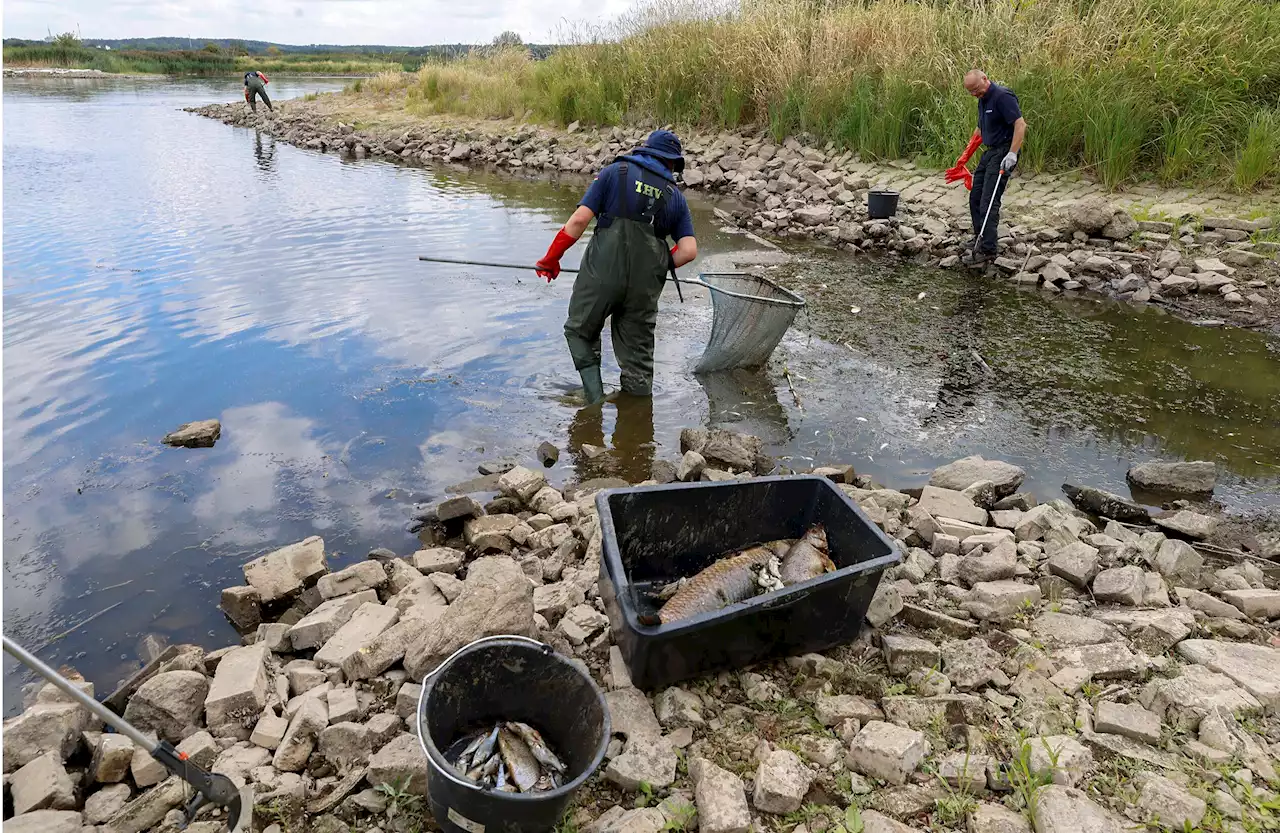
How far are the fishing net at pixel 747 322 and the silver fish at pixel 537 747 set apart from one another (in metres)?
3.84

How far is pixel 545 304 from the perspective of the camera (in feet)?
26.0

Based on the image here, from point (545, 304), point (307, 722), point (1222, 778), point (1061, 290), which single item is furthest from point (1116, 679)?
point (1061, 290)

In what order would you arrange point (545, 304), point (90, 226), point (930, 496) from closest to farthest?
point (930, 496) → point (545, 304) → point (90, 226)

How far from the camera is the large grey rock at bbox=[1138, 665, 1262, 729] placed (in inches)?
102

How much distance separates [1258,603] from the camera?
3.32 m

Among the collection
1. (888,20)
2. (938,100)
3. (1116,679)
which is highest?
(888,20)

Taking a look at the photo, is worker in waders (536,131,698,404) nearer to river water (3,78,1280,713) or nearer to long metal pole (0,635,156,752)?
river water (3,78,1280,713)

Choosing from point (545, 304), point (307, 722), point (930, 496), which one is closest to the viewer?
point (307, 722)

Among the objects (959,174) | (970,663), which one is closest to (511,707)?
(970,663)

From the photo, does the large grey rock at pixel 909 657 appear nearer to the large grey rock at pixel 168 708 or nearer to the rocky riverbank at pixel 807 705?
the rocky riverbank at pixel 807 705

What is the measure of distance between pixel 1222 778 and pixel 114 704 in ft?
12.5

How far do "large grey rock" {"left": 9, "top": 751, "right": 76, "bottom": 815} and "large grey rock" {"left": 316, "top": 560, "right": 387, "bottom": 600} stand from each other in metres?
1.26

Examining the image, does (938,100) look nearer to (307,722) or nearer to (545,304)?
(545,304)

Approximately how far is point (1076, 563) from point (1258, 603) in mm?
696
